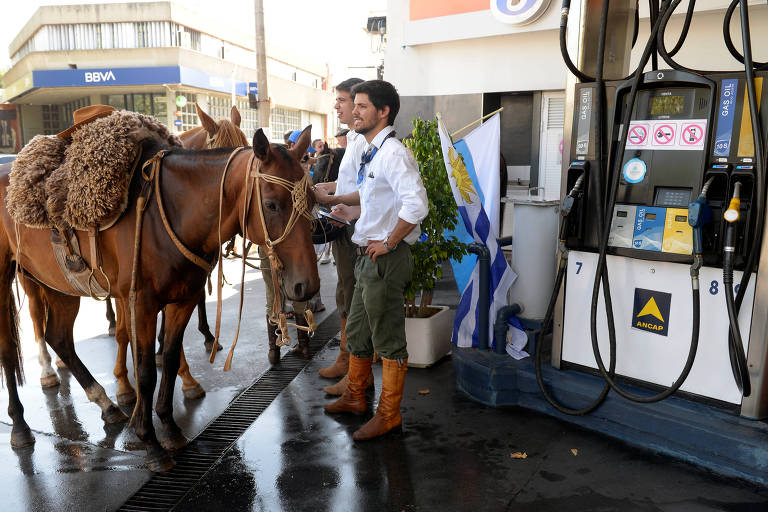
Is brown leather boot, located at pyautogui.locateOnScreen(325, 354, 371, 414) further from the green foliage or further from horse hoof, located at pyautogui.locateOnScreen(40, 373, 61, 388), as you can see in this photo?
horse hoof, located at pyautogui.locateOnScreen(40, 373, 61, 388)

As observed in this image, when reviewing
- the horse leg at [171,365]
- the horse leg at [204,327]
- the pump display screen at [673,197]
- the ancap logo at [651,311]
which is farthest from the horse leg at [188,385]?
the pump display screen at [673,197]

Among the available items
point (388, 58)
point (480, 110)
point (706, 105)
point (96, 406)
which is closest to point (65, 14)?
point (388, 58)

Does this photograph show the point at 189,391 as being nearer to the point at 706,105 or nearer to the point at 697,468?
the point at 697,468

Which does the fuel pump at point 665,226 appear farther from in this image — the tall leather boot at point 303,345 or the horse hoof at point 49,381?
the horse hoof at point 49,381

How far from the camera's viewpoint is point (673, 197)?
3.18m

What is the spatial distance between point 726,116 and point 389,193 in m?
1.88

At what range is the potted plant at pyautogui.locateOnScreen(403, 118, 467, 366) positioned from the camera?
4352mm

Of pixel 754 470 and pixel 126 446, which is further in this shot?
pixel 126 446

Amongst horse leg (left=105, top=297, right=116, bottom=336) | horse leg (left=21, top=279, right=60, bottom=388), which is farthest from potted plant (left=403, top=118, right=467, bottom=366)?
horse leg (left=105, top=297, right=116, bottom=336)

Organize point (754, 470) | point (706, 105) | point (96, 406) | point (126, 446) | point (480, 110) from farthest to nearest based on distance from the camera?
point (480, 110) → point (96, 406) → point (126, 446) → point (706, 105) → point (754, 470)

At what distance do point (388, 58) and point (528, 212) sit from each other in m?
5.77

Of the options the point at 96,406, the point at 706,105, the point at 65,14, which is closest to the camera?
the point at 706,105

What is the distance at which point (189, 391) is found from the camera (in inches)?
164

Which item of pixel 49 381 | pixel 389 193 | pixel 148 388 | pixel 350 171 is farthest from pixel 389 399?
pixel 49 381
